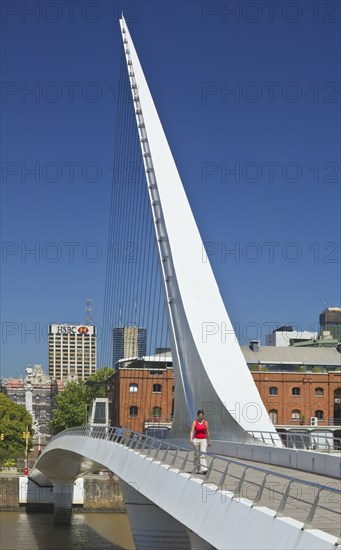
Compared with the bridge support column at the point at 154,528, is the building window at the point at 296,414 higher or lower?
higher

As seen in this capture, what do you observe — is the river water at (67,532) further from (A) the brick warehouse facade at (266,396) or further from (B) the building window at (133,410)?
(A) the brick warehouse facade at (266,396)

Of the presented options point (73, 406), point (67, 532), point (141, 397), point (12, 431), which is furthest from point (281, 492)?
point (73, 406)

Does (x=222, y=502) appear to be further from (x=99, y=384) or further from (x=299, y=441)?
(x=99, y=384)

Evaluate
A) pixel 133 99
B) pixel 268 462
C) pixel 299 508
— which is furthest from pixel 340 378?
pixel 299 508

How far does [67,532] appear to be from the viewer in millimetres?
44031

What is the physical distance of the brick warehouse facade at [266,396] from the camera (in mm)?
60250

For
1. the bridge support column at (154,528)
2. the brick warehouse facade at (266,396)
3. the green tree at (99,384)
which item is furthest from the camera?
the green tree at (99,384)

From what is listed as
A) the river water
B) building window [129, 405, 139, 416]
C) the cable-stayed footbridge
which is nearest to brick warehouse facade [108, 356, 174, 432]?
building window [129, 405, 139, 416]

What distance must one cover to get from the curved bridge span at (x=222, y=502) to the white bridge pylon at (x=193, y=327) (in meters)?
2.45

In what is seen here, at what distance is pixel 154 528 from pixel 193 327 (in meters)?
6.20

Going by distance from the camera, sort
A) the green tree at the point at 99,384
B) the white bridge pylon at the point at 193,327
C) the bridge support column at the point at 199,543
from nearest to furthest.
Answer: the bridge support column at the point at 199,543 < the white bridge pylon at the point at 193,327 < the green tree at the point at 99,384

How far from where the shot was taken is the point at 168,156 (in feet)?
109

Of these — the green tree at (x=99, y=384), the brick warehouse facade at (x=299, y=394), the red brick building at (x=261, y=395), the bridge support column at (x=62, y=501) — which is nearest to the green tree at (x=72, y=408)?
the green tree at (x=99, y=384)

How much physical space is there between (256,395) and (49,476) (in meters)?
29.9
